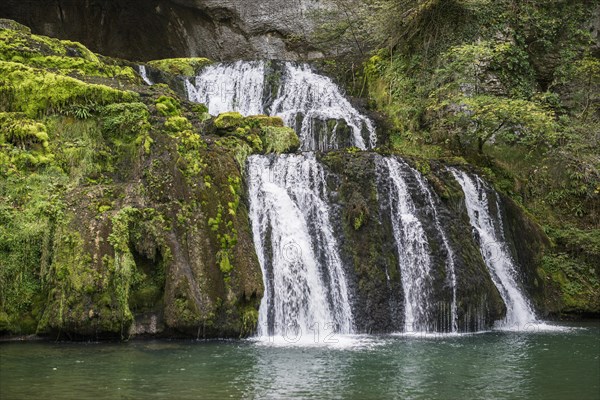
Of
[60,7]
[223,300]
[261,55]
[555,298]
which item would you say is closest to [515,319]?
[555,298]

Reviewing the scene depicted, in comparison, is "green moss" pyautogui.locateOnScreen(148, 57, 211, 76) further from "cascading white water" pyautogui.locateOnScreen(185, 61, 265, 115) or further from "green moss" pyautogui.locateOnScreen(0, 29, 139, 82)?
"green moss" pyautogui.locateOnScreen(0, 29, 139, 82)

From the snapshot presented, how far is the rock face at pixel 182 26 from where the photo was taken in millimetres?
25562

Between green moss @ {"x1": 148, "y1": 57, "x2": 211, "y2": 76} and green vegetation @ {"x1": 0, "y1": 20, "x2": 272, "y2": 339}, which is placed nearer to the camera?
green vegetation @ {"x1": 0, "y1": 20, "x2": 272, "y2": 339}

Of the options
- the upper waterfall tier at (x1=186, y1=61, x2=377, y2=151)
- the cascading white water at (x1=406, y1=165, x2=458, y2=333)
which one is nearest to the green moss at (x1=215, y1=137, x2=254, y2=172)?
the cascading white water at (x1=406, y1=165, x2=458, y2=333)

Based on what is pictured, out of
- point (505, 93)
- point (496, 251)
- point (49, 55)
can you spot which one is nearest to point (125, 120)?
point (49, 55)

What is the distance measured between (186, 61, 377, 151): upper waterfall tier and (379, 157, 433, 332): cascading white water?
4433mm

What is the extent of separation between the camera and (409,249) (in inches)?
517

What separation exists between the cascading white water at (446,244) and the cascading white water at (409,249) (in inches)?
16.5

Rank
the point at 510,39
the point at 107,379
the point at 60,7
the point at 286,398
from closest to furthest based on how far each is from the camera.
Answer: the point at 286,398
the point at 107,379
the point at 510,39
the point at 60,7

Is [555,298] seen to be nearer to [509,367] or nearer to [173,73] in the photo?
[509,367]

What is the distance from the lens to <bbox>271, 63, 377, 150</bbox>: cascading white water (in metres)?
18.6

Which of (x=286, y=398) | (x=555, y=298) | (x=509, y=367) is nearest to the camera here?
(x=286, y=398)

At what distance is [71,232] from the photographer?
1055cm

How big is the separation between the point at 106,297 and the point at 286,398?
4692mm
